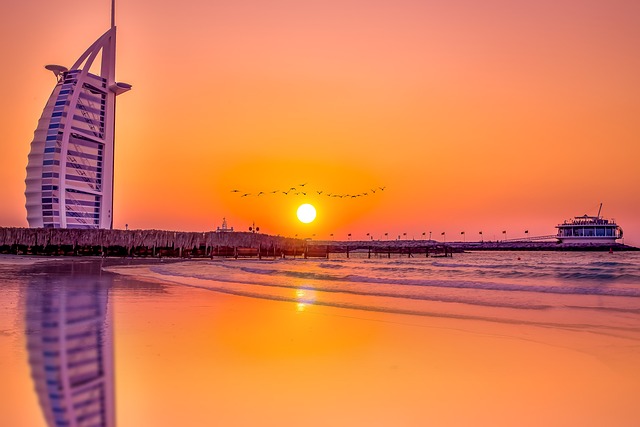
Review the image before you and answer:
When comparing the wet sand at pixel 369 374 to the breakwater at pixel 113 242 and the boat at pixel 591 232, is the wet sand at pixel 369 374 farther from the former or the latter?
the boat at pixel 591 232

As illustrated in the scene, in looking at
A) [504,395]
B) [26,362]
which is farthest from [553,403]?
[26,362]

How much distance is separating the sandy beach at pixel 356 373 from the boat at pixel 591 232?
16121cm

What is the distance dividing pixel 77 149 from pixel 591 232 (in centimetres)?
13379

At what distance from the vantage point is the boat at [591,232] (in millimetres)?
153375

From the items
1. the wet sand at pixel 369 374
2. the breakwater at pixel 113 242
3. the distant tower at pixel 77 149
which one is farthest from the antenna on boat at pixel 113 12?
the wet sand at pixel 369 374

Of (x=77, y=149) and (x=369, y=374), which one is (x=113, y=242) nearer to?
(x=77, y=149)

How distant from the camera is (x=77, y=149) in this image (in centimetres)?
8906

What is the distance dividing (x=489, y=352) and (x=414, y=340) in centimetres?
121

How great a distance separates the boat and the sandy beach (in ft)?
529

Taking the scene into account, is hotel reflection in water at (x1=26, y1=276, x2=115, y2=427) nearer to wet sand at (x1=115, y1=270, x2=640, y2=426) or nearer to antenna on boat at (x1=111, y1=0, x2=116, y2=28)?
wet sand at (x1=115, y1=270, x2=640, y2=426)

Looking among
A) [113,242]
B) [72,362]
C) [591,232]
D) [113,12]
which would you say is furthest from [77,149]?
[591,232]

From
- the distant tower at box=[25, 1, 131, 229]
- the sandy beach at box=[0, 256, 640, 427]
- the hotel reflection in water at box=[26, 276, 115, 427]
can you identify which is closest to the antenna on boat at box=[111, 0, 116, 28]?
the distant tower at box=[25, 1, 131, 229]

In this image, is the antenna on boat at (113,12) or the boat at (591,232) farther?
the boat at (591,232)

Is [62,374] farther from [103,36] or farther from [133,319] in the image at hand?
[103,36]
